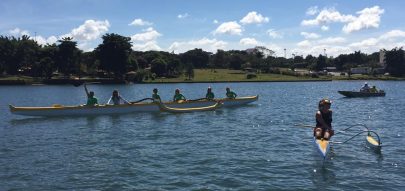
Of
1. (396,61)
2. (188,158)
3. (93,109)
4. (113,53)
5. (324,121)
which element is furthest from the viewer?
(396,61)

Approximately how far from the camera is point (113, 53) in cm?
12862

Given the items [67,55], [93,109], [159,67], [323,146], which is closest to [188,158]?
[323,146]

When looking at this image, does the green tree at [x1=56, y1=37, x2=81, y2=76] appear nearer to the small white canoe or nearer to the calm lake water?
the calm lake water

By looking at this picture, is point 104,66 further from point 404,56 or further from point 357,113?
point 404,56

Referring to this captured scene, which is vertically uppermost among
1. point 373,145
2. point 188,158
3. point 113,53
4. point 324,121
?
point 113,53

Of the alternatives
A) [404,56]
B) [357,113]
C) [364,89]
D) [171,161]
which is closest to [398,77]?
[404,56]

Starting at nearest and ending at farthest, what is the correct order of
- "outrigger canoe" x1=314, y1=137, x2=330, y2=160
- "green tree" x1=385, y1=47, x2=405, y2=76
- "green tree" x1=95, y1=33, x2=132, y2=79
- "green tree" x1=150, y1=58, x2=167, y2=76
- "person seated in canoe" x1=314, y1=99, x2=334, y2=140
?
"outrigger canoe" x1=314, y1=137, x2=330, y2=160 → "person seated in canoe" x1=314, y1=99, x2=334, y2=140 → "green tree" x1=95, y1=33, x2=132, y2=79 → "green tree" x1=150, y1=58, x2=167, y2=76 → "green tree" x1=385, y1=47, x2=405, y2=76

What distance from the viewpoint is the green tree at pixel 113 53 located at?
12862 centimetres

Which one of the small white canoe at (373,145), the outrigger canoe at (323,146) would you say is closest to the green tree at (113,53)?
the small white canoe at (373,145)

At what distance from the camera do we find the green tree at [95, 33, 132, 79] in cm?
12862

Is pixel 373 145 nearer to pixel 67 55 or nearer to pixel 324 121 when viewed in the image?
pixel 324 121

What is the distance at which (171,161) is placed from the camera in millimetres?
18797

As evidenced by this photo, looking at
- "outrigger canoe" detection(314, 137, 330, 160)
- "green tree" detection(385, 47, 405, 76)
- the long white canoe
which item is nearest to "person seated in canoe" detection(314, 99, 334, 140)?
"outrigger canoe" detection(314, 137, 330, 160)

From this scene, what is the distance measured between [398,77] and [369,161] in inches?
6959
